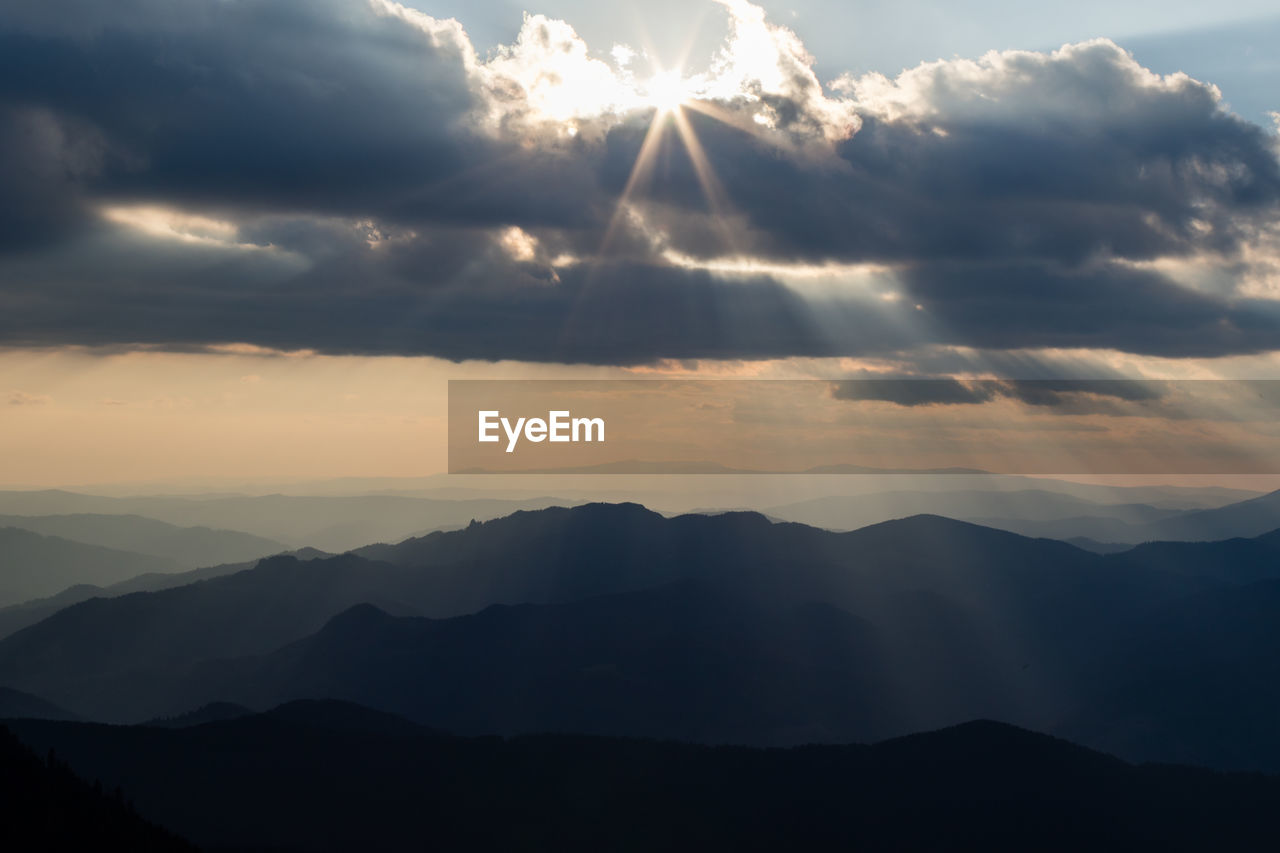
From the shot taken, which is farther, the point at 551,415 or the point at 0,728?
the point at 0,728

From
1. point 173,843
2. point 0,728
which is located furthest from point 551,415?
point 0,728

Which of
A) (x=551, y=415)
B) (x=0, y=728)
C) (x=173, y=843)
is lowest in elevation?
(x=173, y=843)

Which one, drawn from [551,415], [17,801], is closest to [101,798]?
[17,801]

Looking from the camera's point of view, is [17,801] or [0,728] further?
[0,728]

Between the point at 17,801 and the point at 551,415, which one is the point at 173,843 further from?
the point at 551,415

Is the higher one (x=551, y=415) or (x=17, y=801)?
(x=551, y=415)

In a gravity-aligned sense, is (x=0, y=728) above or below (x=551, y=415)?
below
